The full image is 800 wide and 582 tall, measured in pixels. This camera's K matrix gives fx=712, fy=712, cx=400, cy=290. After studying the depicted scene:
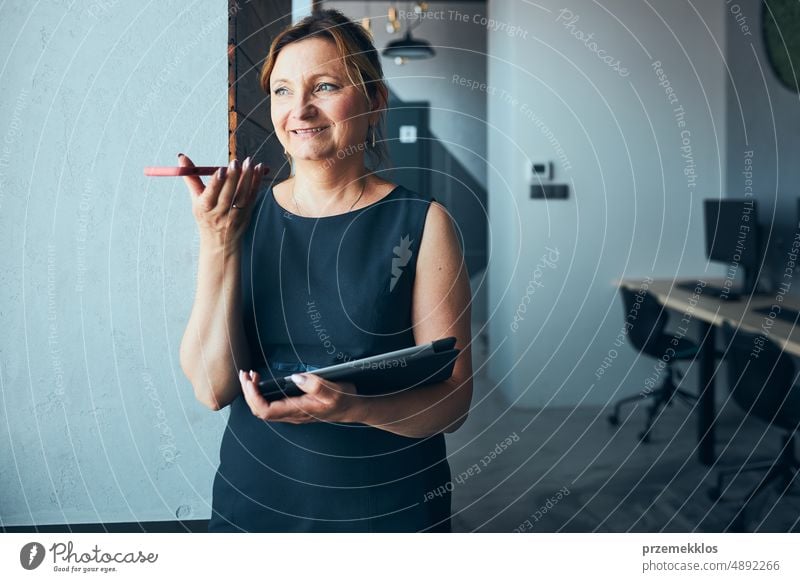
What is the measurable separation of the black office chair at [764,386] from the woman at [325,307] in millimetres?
1281

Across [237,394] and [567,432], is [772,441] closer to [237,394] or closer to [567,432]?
[567,432]

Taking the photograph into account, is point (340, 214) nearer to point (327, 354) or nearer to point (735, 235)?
point (327, 354)

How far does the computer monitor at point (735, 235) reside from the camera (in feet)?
9.19

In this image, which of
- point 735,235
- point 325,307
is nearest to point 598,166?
point 735,235

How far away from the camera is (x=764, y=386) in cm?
198

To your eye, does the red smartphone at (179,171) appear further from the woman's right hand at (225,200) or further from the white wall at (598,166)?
the white wall at (598,166)

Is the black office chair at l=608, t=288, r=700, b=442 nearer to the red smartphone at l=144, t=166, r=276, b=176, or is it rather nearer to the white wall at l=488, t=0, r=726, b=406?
the white wall at l=488, t=0, r=726, b=406

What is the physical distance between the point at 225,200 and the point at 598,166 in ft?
8.21

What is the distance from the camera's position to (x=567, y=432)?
3.00 meters

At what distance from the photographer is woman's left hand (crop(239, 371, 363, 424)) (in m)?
0.86

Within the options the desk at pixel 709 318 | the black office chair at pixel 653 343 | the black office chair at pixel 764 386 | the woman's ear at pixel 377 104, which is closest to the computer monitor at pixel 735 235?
the desk at pixel 709 318
